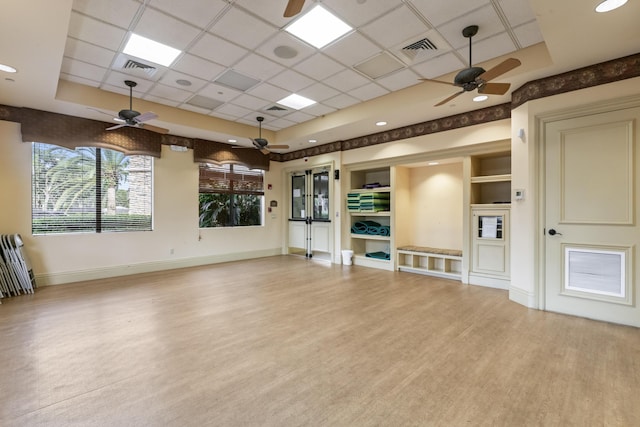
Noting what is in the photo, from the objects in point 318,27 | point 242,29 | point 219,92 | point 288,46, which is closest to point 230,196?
point 219,92

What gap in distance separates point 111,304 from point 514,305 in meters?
5.46

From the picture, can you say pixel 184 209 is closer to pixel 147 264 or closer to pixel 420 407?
pixel 147 264

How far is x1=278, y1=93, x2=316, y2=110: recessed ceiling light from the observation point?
519cm

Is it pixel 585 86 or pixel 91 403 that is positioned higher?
pixel 585 86

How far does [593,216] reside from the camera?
3533 mm

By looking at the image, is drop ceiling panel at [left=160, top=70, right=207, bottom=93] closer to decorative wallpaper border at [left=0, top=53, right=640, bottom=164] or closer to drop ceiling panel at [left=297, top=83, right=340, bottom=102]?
drop ceiling panel at [left=297, top=83, right=340, bottom=102]

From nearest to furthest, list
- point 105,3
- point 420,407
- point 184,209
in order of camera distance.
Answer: point 420,407, point 105,3, point 184,209

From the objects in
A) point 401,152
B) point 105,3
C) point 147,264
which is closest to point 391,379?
point 105,3

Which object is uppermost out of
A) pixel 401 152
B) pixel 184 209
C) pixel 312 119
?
pixel 312 119

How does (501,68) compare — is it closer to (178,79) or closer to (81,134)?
(178,79)

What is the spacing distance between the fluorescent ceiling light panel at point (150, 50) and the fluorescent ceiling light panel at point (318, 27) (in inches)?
62.2

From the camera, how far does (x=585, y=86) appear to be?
353cm

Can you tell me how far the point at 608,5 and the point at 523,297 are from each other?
3.28m

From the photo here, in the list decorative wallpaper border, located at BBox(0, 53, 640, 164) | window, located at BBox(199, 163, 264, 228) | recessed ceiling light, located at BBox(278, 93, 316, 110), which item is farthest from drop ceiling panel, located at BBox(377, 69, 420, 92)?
window, located at BBox(199, 163, 264, 228)
